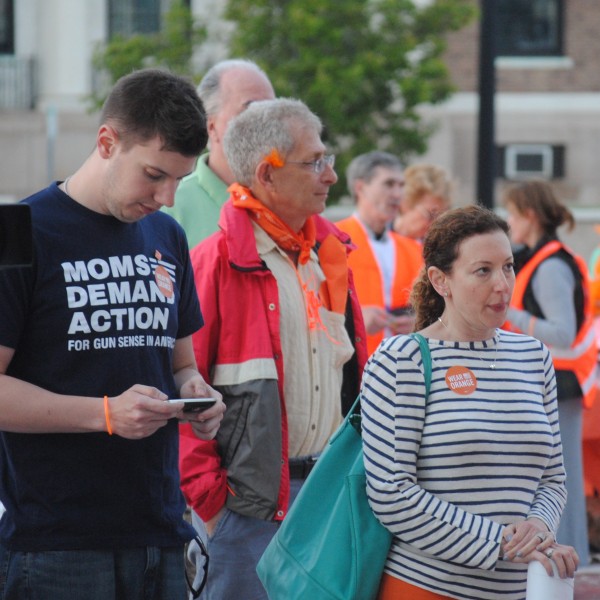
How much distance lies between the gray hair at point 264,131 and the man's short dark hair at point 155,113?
111 cm

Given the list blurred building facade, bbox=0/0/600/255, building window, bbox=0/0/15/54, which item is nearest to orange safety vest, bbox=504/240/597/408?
blurred building facade, bbox=0/0/600/255

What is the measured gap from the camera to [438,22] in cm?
1594

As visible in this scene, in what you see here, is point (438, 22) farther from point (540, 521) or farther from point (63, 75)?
point (540, 521)

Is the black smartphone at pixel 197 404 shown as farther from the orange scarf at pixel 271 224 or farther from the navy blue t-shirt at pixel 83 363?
the orange scarf at pixel 271 224

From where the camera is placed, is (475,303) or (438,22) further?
(438,22)

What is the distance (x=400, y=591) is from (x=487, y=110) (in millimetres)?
7643

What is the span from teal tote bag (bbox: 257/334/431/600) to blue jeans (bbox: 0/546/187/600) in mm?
409

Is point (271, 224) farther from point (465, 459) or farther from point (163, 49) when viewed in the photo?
point (163, 49)

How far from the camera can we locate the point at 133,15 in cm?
2355

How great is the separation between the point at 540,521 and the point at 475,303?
24.3 inches

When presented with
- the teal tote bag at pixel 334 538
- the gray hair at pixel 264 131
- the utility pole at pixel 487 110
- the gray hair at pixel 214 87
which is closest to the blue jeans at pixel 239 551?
the teal tote bag at pixel 334 538

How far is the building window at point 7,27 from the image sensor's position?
2350 cm

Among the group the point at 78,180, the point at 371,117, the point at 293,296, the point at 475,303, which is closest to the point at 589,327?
the point at 293,296

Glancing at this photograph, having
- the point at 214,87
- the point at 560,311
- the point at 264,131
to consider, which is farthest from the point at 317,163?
the point at 560,311
